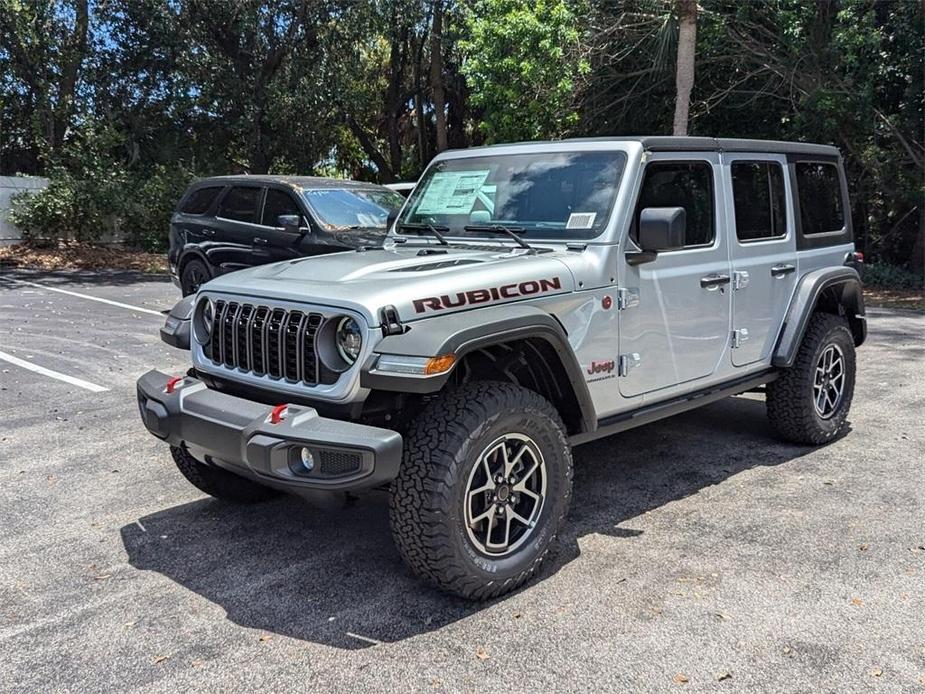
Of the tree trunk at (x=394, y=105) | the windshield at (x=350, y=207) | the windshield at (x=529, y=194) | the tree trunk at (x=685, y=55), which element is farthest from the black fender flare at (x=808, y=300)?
the tree trunk at (x=394, y=105)

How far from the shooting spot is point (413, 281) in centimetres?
343

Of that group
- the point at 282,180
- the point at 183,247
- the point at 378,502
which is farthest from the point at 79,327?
the point at 378,502

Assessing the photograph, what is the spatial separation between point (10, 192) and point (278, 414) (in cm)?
1672

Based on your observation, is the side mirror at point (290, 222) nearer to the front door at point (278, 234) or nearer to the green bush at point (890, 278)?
the front door at point (278, 234)

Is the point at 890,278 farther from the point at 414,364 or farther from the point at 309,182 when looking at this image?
the point at 414,364

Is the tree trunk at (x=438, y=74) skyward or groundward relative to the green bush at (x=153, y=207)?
skyward

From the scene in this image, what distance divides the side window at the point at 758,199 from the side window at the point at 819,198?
25 centimetres

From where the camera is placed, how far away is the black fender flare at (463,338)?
3137mm

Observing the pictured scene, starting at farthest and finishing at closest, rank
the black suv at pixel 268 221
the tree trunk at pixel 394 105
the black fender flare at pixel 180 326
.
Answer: the tree trunk at pixel 394 105, the black suv at pixel 268 221, the black fender flare at pixel 180 326

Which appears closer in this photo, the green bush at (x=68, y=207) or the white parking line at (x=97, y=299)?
the white parking line at (x=97, y=299)

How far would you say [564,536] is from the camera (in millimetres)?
4102

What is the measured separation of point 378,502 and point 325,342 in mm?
1458

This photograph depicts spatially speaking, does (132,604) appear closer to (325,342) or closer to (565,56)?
(325,342)

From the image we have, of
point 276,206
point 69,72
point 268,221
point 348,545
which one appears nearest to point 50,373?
point 268,221
